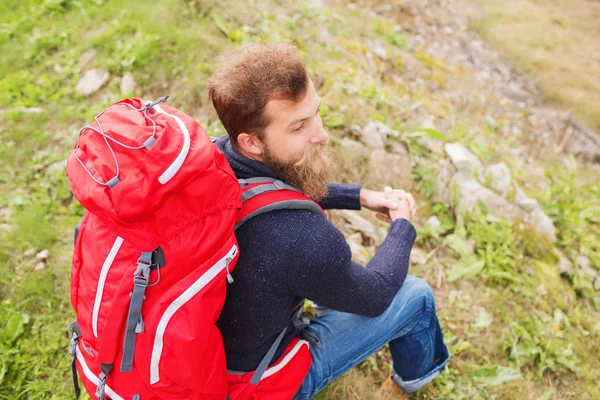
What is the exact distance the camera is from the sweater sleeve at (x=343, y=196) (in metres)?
2.97

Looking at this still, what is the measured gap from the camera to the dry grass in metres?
9.43

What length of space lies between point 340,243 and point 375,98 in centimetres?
376

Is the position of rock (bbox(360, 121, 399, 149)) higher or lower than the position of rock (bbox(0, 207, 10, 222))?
higher

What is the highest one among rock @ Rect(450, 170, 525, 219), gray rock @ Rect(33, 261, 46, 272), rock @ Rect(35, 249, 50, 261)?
rock @ Rect(450, 170, 525, 219)

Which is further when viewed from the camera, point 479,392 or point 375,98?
point 375,98

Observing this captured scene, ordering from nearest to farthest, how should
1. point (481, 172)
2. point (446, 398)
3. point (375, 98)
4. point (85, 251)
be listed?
point (85, 251) → point (446, 398) → point (481, 172) → point (375, 98)

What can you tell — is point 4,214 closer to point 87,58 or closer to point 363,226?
point 87,58

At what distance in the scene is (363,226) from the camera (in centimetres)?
416

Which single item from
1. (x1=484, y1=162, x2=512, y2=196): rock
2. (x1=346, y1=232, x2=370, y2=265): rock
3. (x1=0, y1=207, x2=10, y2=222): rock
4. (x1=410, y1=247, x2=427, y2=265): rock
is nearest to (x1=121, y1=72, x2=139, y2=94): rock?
(x1=0, y1=207, x2=10, y2=222): rock

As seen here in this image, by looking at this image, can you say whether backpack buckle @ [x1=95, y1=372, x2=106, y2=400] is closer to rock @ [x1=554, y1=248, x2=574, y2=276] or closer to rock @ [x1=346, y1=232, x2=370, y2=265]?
rock @ [x1=346, y1=232, x2=370, y2=265]

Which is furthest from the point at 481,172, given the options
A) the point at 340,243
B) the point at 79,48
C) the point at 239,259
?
the point at 79,48

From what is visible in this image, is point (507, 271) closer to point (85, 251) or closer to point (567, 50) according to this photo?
point (85, 251)

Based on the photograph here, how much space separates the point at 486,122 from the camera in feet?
23.9

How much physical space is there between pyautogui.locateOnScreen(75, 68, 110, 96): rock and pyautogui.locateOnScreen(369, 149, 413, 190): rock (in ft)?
11.0
